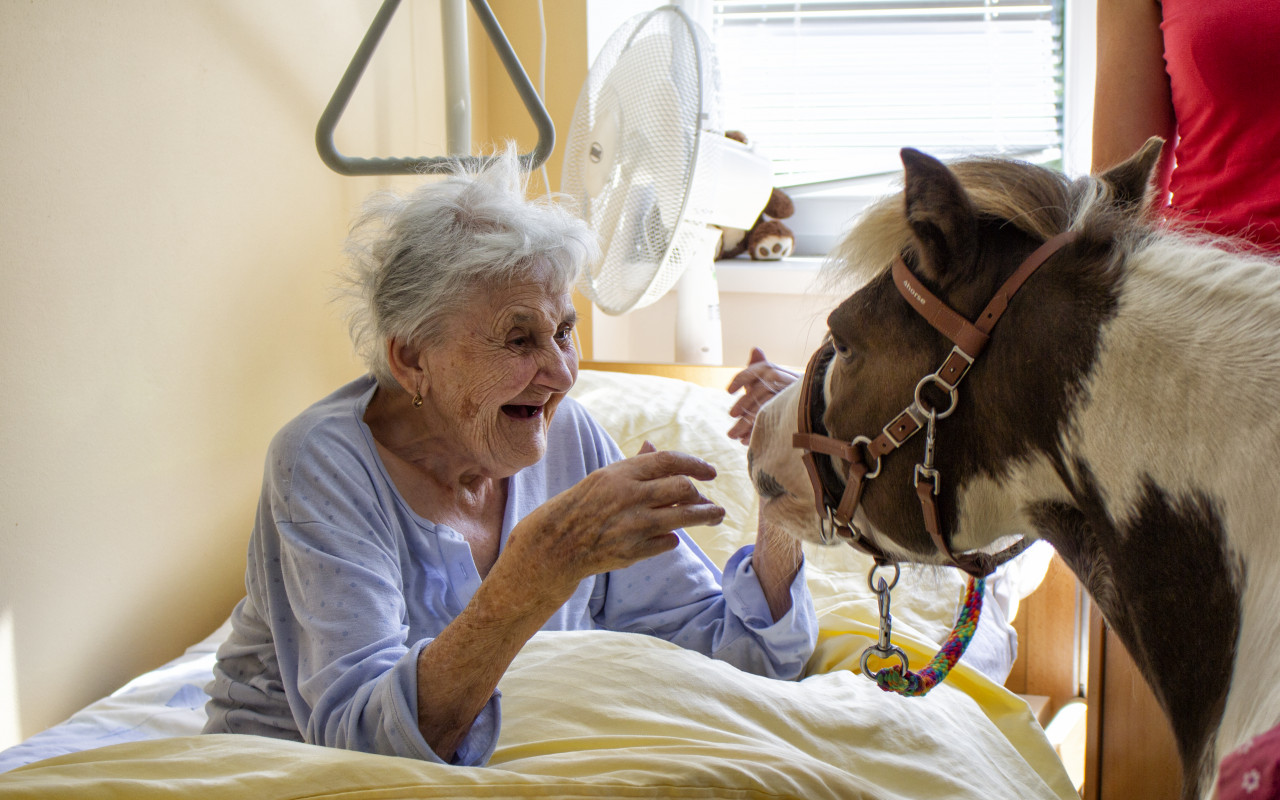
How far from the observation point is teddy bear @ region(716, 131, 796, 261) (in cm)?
314

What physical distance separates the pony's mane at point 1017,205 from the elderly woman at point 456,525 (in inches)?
10.9

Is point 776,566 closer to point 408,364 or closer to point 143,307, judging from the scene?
point 408,364

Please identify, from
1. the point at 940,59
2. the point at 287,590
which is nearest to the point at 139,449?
the point at 287,590

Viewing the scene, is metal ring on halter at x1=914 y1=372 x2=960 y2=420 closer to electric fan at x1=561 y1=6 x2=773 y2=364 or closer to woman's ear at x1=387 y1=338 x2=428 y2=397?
woman's ear at x1=387 y1=338 x2=428 y2=397

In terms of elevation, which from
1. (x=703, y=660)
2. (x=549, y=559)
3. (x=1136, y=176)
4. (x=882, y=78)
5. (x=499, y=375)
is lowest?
(x=703, y=660)

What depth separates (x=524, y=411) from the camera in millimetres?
1278

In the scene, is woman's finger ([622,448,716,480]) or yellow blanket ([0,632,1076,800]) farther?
woman's finger ([622,448,716,480])

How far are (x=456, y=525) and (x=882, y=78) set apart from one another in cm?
258

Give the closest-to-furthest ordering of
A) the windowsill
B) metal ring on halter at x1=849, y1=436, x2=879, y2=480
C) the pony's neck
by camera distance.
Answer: the pony's neck
metal ring on halter at x1=849, y1=436, x2=879, y2=480
the windowsill

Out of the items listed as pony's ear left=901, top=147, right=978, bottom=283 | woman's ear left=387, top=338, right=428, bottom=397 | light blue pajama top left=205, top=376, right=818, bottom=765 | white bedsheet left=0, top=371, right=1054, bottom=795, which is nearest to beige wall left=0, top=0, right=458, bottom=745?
white bedsheet left=0, top=371, right=1054, bottom=795

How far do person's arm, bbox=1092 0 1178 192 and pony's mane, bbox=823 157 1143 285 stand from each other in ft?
2.25

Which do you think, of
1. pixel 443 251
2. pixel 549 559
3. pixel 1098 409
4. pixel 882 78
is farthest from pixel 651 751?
pixel 882 78

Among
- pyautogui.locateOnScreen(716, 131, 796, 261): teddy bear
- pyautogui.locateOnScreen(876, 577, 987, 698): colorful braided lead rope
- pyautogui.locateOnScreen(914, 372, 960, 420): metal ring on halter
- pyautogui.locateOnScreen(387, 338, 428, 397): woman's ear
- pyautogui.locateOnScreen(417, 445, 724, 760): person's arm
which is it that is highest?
pyautogui.locateOnScreen(716, 131, 796, 261): teddy bear

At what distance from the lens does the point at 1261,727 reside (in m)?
0.54
